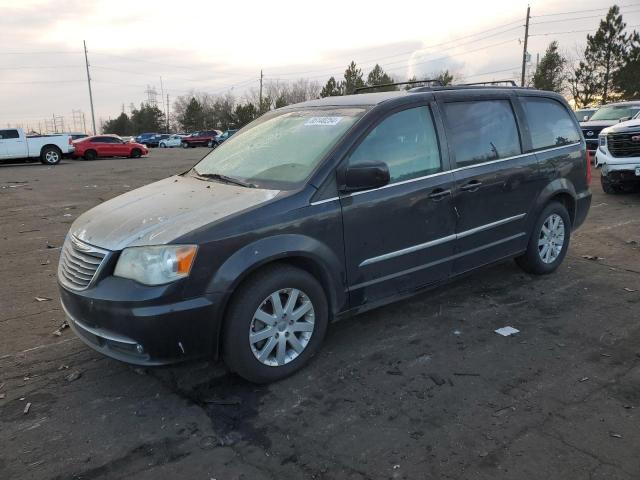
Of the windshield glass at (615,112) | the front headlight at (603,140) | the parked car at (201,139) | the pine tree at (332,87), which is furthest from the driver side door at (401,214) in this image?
the pine tree at (332,87)

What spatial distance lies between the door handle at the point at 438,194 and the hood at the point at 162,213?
130cm

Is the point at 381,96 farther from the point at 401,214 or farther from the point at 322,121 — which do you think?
the point at 401,214

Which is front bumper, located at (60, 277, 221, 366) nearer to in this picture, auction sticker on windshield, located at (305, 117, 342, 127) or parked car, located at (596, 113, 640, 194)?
auction sticker on windshield, located at (305, 117, 342, 127)

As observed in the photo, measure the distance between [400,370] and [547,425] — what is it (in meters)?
0.98

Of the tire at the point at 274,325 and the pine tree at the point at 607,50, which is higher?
the pine tree at the point at 607,50

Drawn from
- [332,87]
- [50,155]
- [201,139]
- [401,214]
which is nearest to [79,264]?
[401,214]

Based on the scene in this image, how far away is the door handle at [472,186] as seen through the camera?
4.29 m

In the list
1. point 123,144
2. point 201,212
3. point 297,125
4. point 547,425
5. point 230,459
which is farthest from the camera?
point 123,144

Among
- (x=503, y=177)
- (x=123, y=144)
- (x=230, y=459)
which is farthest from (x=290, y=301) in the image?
(x=123, y=144)

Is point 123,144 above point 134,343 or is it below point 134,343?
above

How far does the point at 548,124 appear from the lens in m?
5.29

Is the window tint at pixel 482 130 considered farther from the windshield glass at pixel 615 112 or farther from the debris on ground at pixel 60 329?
the windshield glass at pixel 615 112

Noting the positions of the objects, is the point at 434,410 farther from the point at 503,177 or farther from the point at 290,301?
the point at 503,177

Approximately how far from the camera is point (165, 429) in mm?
2984
